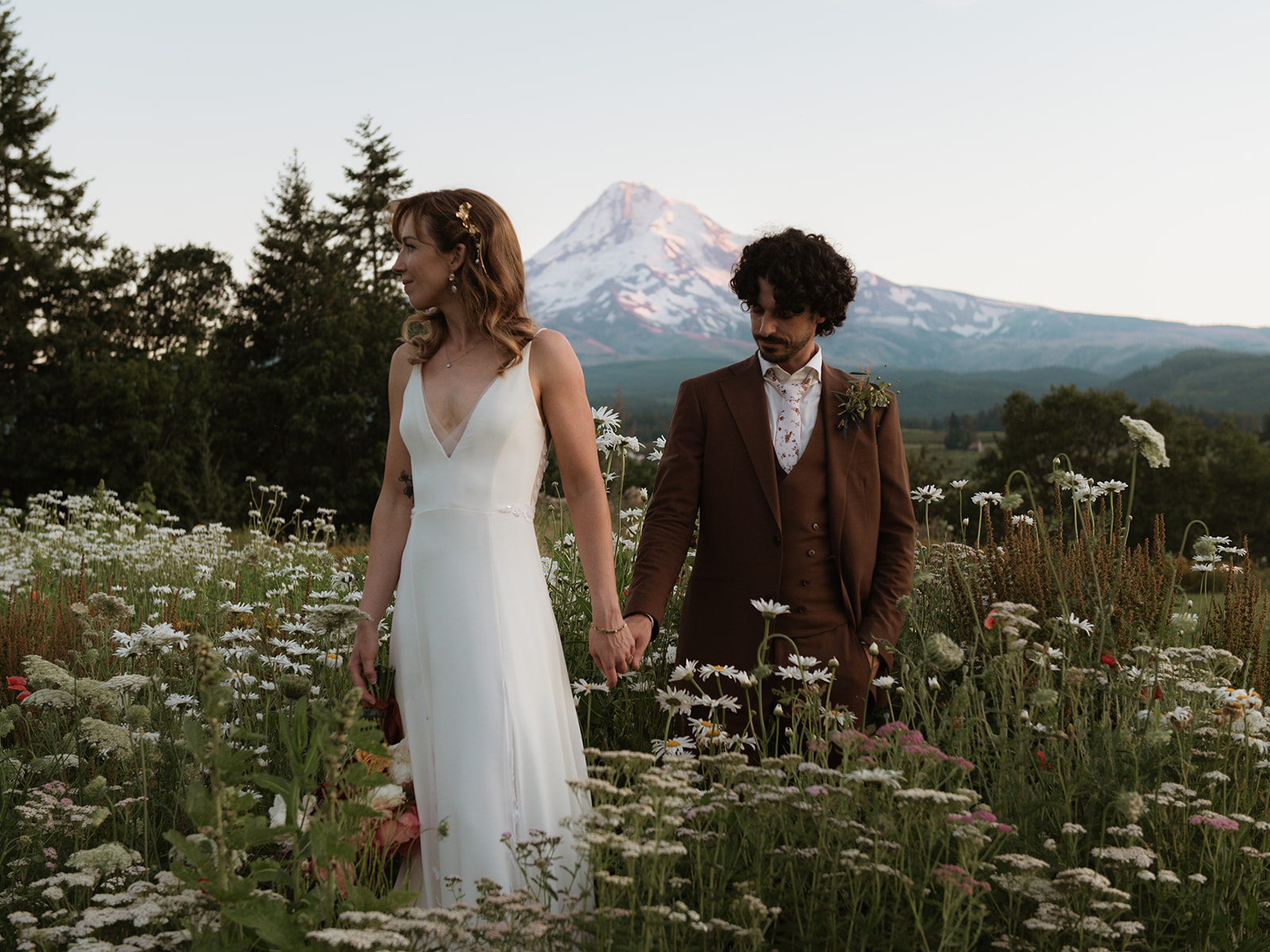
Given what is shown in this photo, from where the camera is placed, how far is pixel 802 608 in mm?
3307

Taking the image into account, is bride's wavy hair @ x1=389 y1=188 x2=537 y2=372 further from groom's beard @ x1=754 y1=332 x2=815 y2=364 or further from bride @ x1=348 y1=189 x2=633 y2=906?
groom's beard @ x1=754 y1=332 x2=815 y2=364

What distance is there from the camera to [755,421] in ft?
11.1

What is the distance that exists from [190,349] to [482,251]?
36.1 m

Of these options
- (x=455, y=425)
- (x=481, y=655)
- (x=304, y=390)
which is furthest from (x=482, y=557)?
(x=304, y=390)

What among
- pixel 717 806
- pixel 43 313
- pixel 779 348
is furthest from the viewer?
pixel 43 313

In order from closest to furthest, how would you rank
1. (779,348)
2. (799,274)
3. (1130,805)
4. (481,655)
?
(1130,805), (481,655), (799,274), (779,348)

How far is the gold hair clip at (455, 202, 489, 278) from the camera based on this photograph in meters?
3.02

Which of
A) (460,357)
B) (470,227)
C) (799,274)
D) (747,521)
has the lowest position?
(747,521)

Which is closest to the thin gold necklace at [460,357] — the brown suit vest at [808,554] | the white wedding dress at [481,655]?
the white wedding dress at [481,655]

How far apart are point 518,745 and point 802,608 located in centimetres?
107

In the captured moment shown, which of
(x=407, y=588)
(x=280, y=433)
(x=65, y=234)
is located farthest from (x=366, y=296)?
(x=407, y=588)

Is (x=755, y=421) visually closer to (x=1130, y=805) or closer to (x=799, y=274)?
(x=799, y=274)

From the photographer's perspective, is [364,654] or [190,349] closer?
[364,654]

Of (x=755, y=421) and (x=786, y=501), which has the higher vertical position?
(x=755, y=421)
